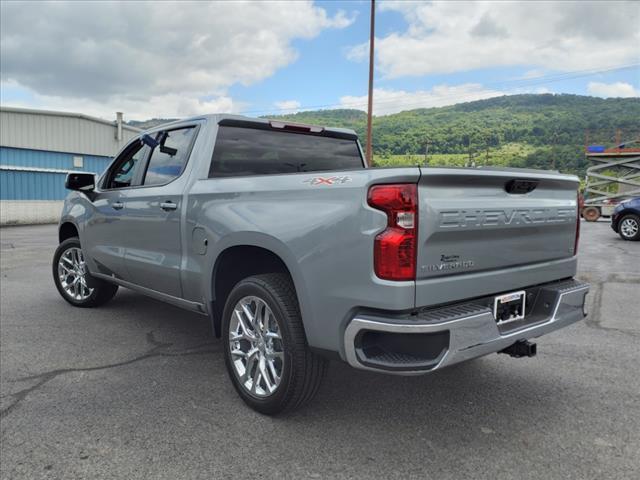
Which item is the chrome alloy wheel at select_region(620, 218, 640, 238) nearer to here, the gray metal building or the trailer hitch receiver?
the trailer hitch receiver

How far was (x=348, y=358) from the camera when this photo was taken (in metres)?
2.44

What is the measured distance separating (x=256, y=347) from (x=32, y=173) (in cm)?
2162

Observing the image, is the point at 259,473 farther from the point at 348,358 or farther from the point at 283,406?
the point at 348,358

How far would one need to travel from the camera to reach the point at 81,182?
16.7 ft

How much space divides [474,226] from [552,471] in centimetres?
123

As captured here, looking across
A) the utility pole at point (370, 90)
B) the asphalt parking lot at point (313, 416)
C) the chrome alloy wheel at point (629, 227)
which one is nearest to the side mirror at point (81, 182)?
the asphalt parking lot at point (313, 416)

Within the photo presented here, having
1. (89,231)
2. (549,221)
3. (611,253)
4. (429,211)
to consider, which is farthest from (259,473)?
(611,253)

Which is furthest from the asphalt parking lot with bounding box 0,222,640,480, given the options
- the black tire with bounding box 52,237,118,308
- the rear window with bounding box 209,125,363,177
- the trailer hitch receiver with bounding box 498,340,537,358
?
the rear window with bounding box 209,125,363,177

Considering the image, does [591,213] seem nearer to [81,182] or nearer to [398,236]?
[81,182]

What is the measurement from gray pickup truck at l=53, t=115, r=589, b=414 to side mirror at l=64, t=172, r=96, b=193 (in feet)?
3.83

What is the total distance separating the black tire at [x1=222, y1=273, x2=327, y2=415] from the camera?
2.74 m

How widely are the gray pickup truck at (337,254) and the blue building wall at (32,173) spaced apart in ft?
61.0

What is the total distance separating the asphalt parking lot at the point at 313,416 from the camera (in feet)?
8.09

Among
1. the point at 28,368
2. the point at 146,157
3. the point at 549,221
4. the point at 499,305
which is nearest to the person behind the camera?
the point at 499,305
